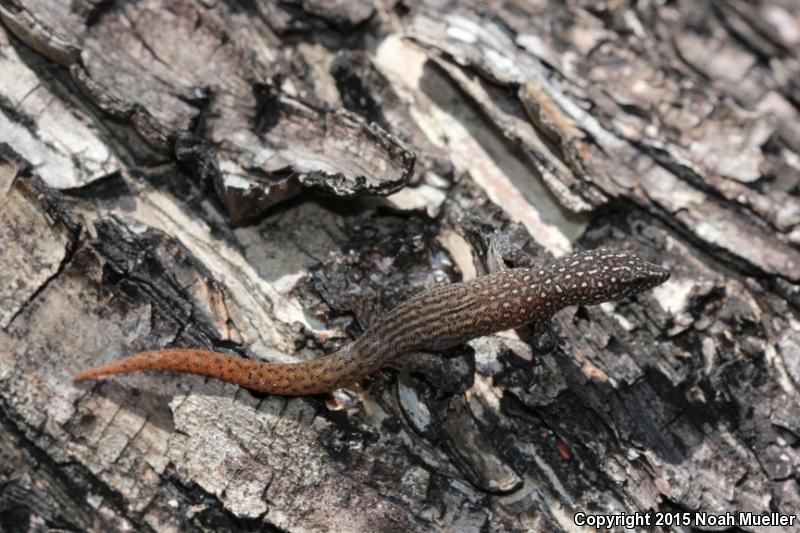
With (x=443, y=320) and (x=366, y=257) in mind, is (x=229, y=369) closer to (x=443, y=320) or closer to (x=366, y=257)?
(x=366, y=257)

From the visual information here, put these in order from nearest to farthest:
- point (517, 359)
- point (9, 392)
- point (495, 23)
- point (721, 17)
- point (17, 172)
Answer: point (9, 392)
point (17, 172)
point (517, 359)
point (495, 23)
point (721, 17)

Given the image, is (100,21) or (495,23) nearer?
(100,21)

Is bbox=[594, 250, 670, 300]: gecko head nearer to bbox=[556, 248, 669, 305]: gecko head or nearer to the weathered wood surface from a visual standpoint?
bbox=[556, 248, 669, 305]: gecko head

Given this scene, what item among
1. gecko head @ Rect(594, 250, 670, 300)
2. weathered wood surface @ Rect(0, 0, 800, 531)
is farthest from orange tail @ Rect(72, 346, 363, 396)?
gecko head @ Rect(594, 250, 670, 300)

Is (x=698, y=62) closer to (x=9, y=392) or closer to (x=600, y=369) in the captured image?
(x=600, y=369)

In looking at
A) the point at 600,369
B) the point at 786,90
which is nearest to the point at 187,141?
the point at 600,369

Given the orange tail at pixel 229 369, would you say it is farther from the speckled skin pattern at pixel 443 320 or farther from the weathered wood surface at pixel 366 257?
the weathered wood surface at pixel 366 257

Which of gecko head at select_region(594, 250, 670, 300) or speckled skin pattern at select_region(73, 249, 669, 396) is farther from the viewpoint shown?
gecko head at select_region(594, 250, 670, 300)
